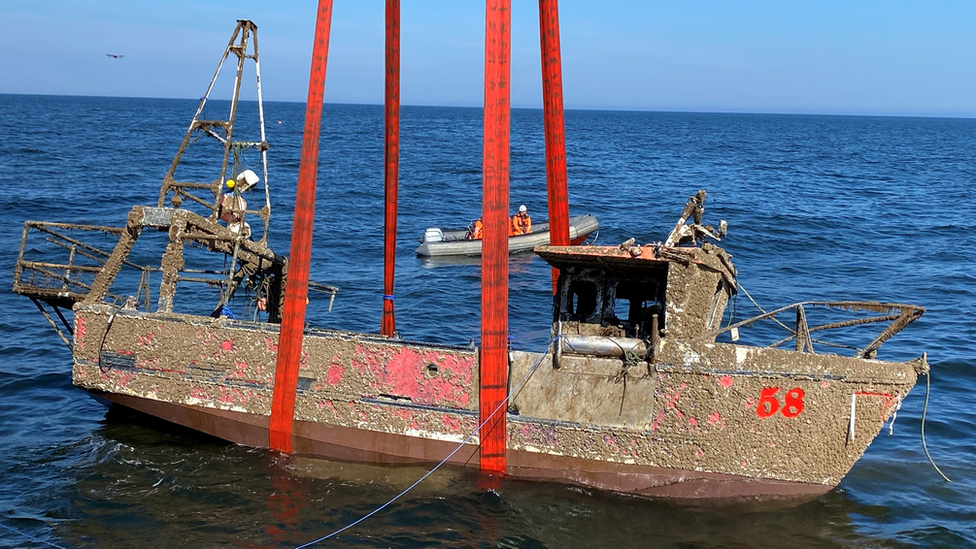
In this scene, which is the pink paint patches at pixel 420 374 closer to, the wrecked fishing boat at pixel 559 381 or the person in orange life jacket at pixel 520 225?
the wrecked fishing boat at pixel 559 381

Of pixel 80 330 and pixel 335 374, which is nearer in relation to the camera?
pixel 335 374

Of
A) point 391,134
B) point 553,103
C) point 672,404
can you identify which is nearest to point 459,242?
point 391,134

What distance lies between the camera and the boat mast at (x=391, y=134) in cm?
1362

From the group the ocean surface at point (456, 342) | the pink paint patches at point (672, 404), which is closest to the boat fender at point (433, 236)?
the ocean surface at point (456, 342)

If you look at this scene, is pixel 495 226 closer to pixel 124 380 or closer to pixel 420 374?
pixel 420 374

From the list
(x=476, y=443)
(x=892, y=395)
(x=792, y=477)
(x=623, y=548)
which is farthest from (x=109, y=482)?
(x=892, y=395)

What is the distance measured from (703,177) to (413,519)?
5438cm

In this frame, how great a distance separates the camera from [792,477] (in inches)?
439

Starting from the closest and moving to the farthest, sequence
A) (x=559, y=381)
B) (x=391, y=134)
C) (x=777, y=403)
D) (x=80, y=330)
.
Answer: (x=777, y=403) < (x=559, y=381) < (x=80, y=330) < (x=391, y=134)

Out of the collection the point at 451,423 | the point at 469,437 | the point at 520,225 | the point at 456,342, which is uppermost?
the point at 520,225

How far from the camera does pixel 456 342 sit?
20219mm

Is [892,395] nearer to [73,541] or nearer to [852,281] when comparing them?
[73,541]

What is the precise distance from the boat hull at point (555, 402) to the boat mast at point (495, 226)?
27cm

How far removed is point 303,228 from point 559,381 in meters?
4.26
